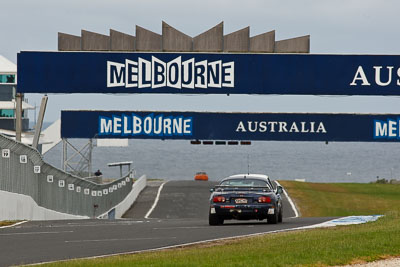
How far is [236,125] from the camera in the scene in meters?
48.3

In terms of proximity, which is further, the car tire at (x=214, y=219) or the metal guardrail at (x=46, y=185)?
the metal guardrail at (x=46, y=185)

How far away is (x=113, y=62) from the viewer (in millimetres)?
47500

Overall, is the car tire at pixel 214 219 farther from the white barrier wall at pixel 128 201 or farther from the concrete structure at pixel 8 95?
the concrete structure at pixel 8 95

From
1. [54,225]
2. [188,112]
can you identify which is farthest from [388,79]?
[54,225]

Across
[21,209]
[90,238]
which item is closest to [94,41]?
[21,209]

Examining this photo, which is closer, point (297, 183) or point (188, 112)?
point (188, 112)

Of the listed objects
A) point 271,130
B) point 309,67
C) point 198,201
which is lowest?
point 198,201

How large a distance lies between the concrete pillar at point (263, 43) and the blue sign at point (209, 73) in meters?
0.44

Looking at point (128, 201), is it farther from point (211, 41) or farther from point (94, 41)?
point (211, 41)

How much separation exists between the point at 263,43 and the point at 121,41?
24.0 ft

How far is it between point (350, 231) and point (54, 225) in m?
8.93

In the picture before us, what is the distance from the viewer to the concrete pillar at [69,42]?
47.4m

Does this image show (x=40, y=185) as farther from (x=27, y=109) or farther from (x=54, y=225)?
(x=27, y=109)

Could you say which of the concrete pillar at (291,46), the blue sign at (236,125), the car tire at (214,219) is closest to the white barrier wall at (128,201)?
the blue sign at (236,125)
